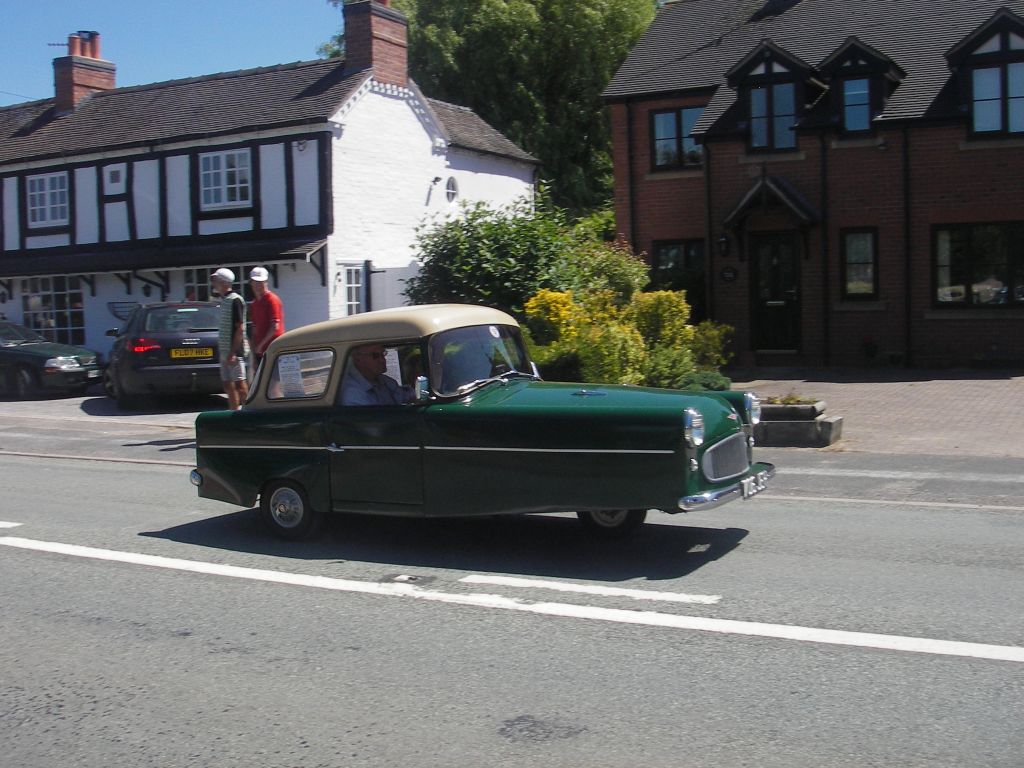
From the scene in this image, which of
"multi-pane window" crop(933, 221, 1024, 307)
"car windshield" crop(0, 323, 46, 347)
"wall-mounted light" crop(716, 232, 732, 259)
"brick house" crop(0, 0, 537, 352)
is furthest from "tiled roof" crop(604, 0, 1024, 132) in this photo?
"car windshield" crop(0, 323, 46, 347)

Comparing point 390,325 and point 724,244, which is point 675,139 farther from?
point 390,325

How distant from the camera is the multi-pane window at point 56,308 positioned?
26750 mm

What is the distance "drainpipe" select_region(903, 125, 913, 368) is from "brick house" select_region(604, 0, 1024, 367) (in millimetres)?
26

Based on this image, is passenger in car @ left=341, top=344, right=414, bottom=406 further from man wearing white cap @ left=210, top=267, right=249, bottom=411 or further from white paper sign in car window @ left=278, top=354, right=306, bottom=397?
man wearing white cap @ left=210, top=267, right=249, bottom=411

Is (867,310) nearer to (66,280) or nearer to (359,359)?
(359,359)

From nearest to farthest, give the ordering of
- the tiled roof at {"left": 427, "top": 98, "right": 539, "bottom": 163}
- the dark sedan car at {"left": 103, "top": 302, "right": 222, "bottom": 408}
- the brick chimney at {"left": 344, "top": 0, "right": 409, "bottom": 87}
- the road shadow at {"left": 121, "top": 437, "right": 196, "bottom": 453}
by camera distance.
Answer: the road shadow at {"left": 121, "top": 437, "right": 196, "bottom": 453}, the dark sedan car at {"left": 103, "top": 302, "right": 222, "bottom": 408}, the brick chimney at {"left": 344, "top": 0, "right": 409, "bottom": 87}, the tiled roof at {"left": 427, "top": 98, "right": 539, "bottom": 163}

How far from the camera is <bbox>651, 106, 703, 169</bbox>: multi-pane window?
23.0 m

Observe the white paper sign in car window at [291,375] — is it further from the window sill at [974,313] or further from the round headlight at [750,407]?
the window sill at [974,313]

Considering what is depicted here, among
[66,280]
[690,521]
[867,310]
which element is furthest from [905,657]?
[66,280]

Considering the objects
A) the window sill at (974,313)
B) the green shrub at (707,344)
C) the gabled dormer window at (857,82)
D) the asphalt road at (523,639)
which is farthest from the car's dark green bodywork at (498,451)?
the gabled dormer window at (857,82)

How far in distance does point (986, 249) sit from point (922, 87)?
3202 mm

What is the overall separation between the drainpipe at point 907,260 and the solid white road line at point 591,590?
607 inches

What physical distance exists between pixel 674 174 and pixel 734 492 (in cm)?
1666

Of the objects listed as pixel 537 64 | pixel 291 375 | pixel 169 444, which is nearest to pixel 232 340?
pixel 169 444
